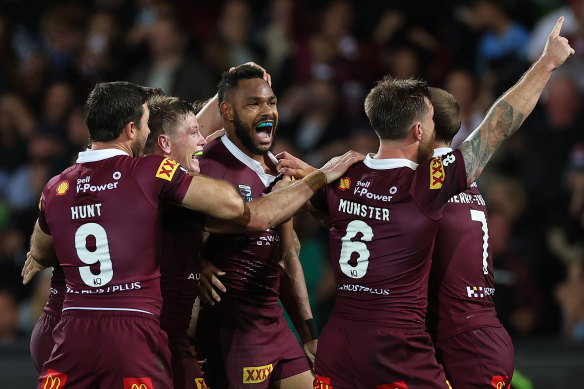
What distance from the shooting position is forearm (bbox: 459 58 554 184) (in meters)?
5.16

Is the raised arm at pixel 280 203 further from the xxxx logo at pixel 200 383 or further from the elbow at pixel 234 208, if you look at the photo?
the xxxx logo at pixel 200 383

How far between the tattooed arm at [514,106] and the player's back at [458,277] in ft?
1.49

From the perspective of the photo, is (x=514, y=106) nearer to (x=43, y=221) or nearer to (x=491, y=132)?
(x=491, y=132)

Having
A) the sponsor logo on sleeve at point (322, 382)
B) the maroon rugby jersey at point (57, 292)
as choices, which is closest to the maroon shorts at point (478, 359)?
the sponsor logo on sleeve at point (322, 382)

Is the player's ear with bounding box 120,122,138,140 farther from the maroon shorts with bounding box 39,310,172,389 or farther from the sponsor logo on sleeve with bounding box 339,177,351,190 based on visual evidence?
the sponsor logo on sleeve with bounding box 339,177,351,190

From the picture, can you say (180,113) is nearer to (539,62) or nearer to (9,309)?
(539,62)

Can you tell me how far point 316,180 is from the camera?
5430 mm

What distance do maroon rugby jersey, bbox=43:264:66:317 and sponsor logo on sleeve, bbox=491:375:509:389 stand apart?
2.55m

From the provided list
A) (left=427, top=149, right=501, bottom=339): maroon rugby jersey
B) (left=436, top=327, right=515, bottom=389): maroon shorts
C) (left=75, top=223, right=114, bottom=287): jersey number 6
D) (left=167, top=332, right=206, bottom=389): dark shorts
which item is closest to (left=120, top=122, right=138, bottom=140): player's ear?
(left=75, top=223, right=114, bottom=287): jersey number 6

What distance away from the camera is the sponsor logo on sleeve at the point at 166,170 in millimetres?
4957

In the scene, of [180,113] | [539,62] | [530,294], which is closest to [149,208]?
[180,113]

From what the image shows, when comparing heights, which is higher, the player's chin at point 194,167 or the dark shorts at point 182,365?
the player's chin at point 194,167

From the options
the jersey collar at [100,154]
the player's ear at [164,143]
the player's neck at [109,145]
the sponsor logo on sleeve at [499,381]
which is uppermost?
the player's ear at [164,143]

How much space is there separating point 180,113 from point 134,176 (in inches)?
33.8
